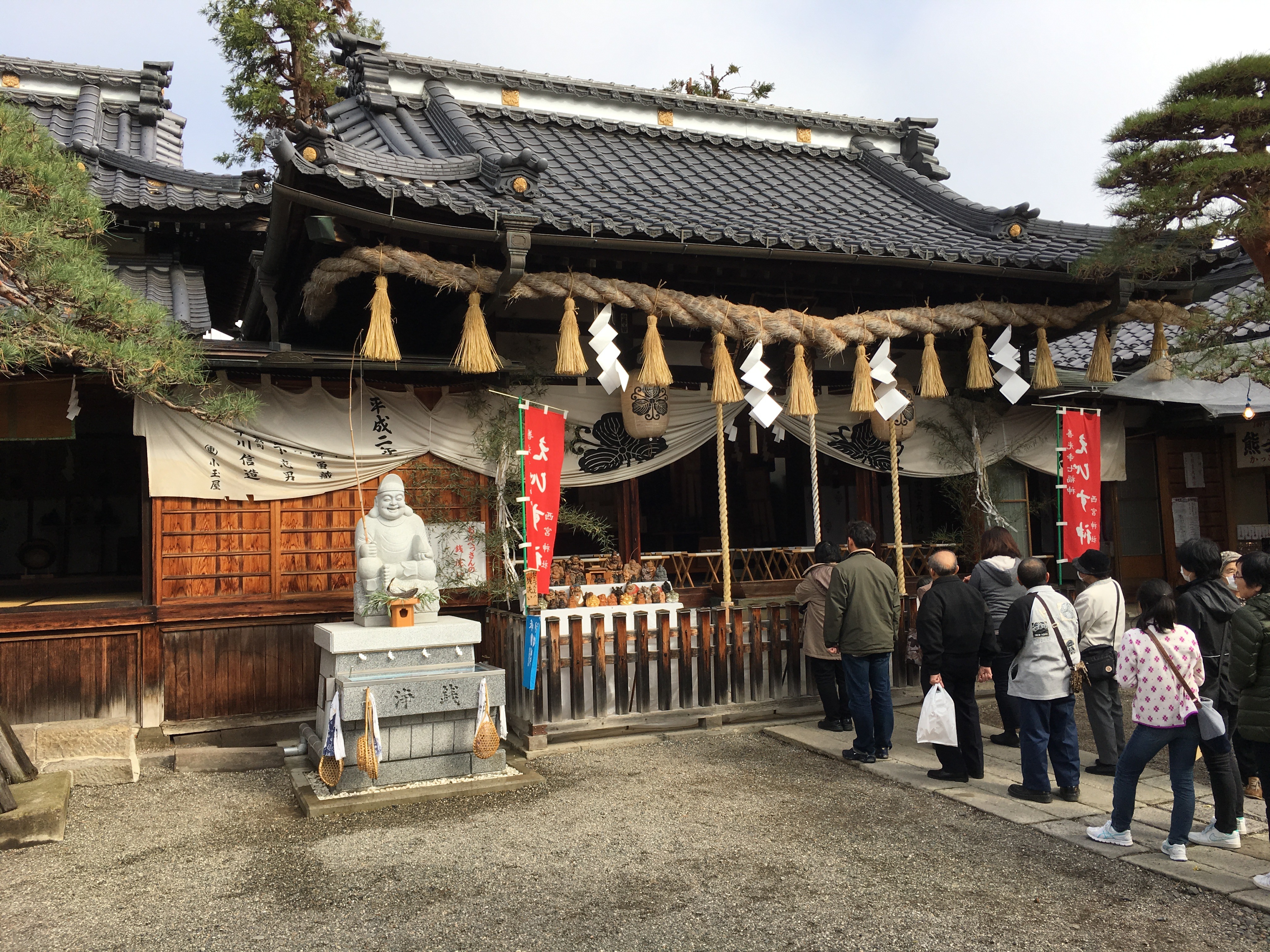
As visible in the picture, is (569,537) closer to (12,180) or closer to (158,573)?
(158,573)

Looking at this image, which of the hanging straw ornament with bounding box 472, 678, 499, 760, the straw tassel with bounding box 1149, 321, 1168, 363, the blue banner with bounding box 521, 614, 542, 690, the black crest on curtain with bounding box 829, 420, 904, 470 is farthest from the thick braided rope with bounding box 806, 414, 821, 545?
the hanging straw ornament with bounding box 472, 678, 499, 760

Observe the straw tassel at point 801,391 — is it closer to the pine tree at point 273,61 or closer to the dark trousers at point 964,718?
the dark trousers at point 964,718

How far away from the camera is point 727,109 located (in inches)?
534

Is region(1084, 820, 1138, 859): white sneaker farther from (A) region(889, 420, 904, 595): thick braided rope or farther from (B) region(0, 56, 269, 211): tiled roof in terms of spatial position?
(B) region(0, 56, 269, 211): tiled roof

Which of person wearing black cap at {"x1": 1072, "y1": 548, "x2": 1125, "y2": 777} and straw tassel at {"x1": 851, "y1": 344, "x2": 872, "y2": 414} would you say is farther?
straw tassel at {"x1": 851, "y1": 344, "x2": 872, "y2": 414}

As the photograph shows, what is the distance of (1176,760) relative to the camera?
4.87 m

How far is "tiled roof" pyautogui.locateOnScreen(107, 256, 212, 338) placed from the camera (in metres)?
8.78

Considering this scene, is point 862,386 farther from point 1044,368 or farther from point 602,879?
point 602,879

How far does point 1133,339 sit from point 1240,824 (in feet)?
39.1

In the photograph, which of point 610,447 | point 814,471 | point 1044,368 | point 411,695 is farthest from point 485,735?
point 1044,368

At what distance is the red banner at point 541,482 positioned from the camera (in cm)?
786

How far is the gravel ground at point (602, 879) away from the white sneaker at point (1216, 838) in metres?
0.64

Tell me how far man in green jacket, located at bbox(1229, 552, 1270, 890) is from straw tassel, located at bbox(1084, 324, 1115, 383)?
5.86 meters

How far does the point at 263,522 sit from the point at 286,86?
13153 millimetres
